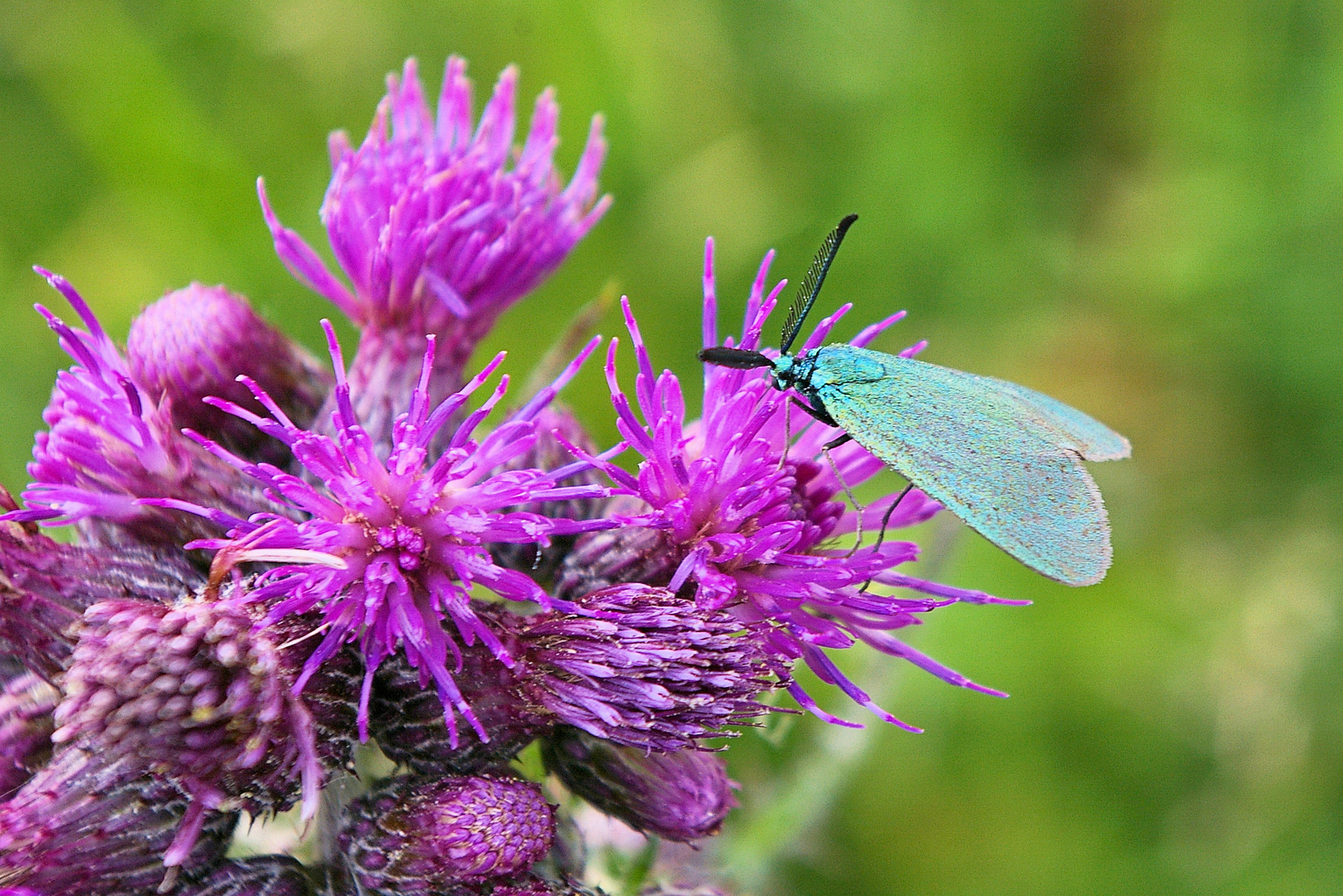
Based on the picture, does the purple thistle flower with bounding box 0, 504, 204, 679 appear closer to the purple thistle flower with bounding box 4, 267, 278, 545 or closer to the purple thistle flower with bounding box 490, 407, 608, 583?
the purple thistle flower with bounding box 4, 267, 278, 545

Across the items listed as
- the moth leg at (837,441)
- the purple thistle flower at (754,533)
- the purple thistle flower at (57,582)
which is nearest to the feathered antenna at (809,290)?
the purple thistle flower at (754,533)

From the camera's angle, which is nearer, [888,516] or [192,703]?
[192,703]

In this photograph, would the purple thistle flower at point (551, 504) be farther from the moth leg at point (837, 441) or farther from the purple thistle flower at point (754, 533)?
the moth leg at point (837, 441)

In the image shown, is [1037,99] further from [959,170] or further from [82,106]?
[82,106]

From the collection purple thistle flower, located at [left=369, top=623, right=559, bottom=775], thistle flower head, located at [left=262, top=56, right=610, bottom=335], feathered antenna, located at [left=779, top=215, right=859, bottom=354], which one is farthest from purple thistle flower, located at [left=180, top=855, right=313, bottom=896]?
feathered antenna, located at [left=779, top=215, right=859, bottom=354]

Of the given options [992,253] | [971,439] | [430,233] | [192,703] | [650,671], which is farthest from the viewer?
[992,253]

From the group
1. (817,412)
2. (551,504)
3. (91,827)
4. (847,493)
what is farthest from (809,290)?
(91,827)

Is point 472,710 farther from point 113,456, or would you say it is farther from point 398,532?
point 113,456

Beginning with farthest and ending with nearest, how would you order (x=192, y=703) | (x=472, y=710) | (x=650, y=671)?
(x=472, y=710) < (x=650, y=671) < (x=192, y=703)
